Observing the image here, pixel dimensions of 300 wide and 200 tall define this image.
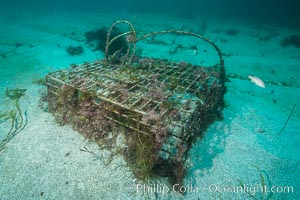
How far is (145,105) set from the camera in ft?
13.1

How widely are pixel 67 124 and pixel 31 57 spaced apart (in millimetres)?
6950

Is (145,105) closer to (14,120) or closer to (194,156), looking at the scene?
(194,156)

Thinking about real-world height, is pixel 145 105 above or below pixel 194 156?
above

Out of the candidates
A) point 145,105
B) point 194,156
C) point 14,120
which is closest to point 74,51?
point 14,120

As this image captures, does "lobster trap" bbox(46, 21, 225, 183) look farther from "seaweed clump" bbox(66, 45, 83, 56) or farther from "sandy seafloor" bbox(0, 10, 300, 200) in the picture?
"seaweed clump" bbox(66, 45, 83, 56)

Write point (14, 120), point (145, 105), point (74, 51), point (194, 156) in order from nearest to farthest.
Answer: point (145, 105)
point (194, 156)
point (14, 120)
point (74, 51)

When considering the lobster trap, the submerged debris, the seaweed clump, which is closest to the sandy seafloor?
the submerged debris

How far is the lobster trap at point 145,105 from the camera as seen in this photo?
3549 mm

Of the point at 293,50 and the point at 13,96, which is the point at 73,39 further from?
the point at 293,50

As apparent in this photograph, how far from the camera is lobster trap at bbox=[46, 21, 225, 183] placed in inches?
140

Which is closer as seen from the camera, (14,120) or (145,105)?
(145,105)

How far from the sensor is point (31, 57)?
33.1ft

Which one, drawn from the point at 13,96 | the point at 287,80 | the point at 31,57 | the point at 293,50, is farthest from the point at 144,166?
the point at 293,50

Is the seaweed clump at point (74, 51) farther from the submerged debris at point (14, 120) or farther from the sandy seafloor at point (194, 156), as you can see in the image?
the submerged debris at point (14, 120)
